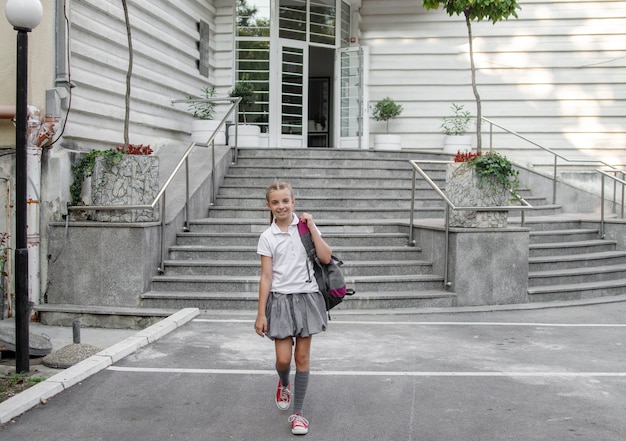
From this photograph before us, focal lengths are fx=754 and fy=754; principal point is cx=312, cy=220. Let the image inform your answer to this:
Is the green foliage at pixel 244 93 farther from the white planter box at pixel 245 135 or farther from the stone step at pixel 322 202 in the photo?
the stone step at pixel 322 202

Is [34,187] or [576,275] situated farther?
[576,275]

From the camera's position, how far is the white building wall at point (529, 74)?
51.6ft

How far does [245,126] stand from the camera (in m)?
14.6

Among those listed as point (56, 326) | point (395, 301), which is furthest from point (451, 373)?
point (56, 326)

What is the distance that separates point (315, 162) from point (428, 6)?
3.51m

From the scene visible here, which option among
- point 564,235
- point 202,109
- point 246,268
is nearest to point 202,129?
point 202,109

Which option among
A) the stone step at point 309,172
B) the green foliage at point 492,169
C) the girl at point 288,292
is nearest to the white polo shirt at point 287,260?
the girl at point 288,292

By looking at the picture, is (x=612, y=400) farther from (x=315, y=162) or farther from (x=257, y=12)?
(x=257, y=12)

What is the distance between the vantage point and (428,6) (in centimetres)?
995

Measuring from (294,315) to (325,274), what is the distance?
33cm

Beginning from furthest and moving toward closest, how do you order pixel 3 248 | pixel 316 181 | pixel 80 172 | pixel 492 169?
pixel 316 181 < pixel 80 172 < pixel 492 169 < pixel 3 248

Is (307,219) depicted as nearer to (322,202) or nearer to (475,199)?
(475,199)

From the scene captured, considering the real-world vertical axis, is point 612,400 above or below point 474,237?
below

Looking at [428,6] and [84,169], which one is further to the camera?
[428,6]
